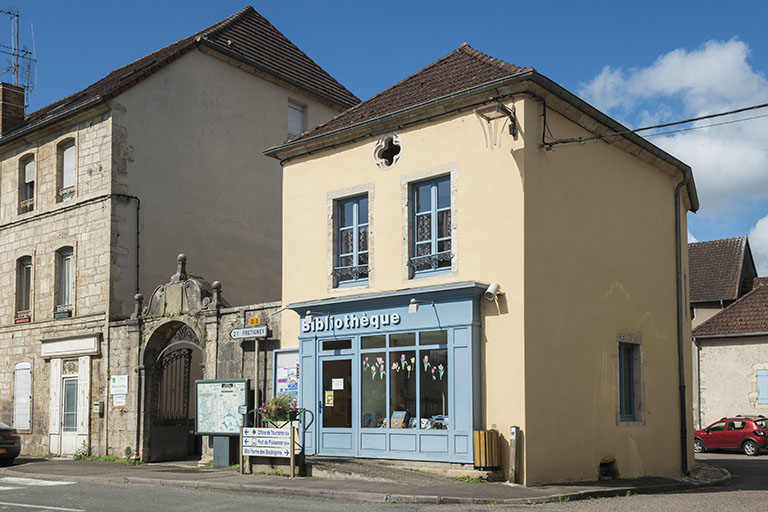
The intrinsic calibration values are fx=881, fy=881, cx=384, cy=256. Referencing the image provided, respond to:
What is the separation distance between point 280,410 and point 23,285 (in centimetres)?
1261

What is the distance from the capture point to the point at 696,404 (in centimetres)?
3206

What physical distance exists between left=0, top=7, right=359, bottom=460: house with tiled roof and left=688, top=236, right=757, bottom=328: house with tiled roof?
19341 millimetres

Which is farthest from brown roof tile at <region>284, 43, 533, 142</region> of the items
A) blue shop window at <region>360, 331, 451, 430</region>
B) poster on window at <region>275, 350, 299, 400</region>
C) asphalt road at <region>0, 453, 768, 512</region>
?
asphalt road at <region>0, 453, 768, 512</region>

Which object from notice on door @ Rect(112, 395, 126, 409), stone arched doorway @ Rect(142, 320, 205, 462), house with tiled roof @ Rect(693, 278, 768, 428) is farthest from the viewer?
house with tiled roof @ Rect(693, 278, 768, 428)

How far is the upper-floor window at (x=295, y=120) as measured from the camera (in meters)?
26.8

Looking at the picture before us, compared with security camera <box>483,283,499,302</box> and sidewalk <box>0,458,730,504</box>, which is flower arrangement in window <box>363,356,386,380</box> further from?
security camera <box>483,283,499,302</box>

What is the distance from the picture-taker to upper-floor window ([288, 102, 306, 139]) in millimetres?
26828

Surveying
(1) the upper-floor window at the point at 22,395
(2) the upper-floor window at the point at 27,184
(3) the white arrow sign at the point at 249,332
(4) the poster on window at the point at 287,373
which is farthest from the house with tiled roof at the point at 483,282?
(2) the upper-floor window at the point at 27,184

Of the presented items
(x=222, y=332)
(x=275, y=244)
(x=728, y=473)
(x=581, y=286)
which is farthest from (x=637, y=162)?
(x=275, y=244)

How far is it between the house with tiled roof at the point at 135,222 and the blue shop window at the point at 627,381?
844cm

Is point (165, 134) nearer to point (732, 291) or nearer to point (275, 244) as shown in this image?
point (275, 244)

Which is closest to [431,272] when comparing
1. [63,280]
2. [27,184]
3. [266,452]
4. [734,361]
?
[266,452]

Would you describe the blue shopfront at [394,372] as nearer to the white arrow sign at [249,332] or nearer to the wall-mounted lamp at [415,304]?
the wall-mounted lamp at [415,304]

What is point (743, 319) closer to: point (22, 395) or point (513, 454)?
point (513, 454)
